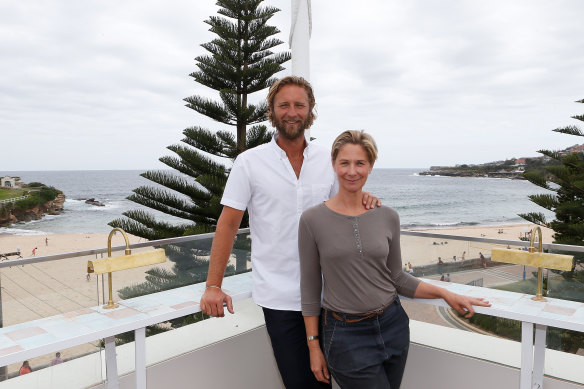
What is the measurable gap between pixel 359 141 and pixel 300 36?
6.00 feet

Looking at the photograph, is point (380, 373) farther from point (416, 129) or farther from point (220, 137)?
point (416, 129)

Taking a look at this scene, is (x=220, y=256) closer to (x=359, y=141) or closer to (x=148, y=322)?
(x=148, y=322)

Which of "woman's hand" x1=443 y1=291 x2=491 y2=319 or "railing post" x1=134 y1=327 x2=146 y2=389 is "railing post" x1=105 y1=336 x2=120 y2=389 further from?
"woman's hand" x1=443 y1=291 x2=491 y2=319

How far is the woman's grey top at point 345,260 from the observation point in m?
1.11

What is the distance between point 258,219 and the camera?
4.27 ft

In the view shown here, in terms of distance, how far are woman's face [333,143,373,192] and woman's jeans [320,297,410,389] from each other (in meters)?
0.32

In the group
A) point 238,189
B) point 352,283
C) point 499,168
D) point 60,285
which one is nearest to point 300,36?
point 238,189

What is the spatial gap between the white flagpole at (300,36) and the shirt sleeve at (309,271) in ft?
5.93

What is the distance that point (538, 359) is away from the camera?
4.49ft

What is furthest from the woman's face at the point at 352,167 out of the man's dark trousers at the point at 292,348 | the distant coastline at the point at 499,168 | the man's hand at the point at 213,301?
the distant coastline at the point at 499,168

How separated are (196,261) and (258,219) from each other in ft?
2.33

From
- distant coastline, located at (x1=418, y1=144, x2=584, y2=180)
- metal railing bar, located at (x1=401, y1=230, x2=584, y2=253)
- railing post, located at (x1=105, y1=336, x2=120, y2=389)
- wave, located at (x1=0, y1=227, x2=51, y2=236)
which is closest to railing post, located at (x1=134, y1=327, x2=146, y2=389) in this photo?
railing post, located at (x1=105, y1=336, x2=120, y2=389)

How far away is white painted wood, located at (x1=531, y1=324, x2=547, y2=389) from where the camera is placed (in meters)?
1.37

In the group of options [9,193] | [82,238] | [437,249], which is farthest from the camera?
[9,193]
